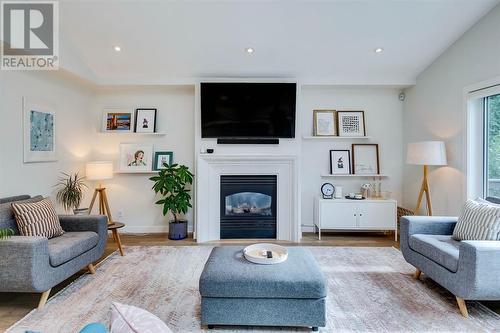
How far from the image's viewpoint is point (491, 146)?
3.42 metres

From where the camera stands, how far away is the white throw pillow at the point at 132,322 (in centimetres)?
84

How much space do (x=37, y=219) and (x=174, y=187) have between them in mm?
1820

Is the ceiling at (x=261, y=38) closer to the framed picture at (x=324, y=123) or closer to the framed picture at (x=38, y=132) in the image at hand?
the framed picture at (x=324, y=123)

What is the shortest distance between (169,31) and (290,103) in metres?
1.99

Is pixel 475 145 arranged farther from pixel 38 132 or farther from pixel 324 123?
pixel 38 132

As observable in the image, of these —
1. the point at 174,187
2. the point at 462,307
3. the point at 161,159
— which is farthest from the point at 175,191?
the point at 462,307

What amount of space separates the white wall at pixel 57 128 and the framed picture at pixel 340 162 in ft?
13.4

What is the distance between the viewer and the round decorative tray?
7.72 ft

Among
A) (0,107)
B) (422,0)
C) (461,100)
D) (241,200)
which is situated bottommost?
(241,200)

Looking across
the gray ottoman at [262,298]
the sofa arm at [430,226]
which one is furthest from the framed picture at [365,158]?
the gray ottoman at [262,298]

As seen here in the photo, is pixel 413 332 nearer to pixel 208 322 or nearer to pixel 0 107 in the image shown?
pixel 208 322

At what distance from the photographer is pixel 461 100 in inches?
144

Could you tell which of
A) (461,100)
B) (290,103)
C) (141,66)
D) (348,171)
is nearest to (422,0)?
(461,100)

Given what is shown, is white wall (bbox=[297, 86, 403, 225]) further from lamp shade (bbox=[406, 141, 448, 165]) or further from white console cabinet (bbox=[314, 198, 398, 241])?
lamp shade (bbox=[406, 141, 448, 165])
